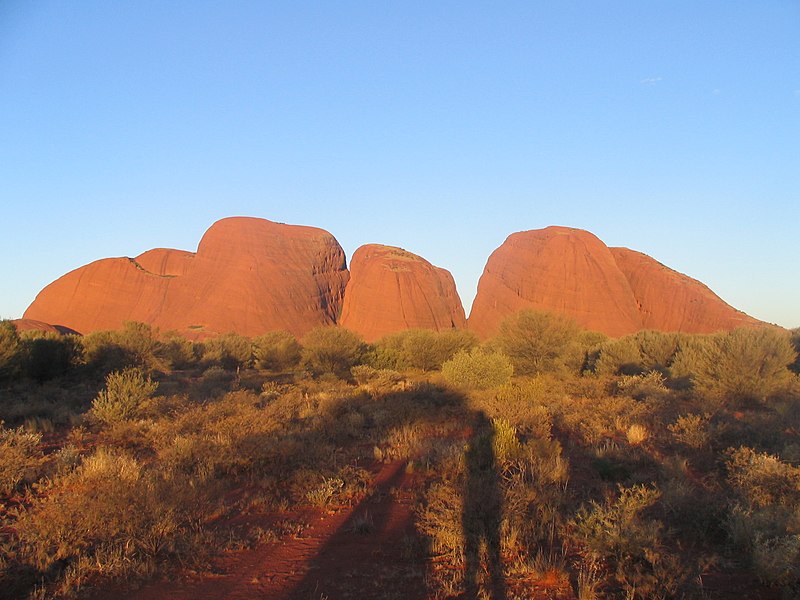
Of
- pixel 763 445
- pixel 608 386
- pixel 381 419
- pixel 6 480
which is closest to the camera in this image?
pixel 6 480

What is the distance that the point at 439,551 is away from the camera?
14.7ft

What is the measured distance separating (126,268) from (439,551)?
50805 mm

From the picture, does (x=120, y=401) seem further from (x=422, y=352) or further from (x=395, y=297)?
(x=395, y=297)

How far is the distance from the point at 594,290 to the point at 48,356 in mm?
34631

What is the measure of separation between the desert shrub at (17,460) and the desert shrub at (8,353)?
8653 millimetres

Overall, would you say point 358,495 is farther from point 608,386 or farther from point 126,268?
point 126,268

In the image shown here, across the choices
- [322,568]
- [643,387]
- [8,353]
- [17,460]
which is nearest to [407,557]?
[322,568]

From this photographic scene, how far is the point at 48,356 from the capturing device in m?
16.7

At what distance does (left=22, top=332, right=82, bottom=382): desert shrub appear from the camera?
16234 mm

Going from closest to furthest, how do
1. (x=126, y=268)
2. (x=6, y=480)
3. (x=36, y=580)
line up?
(x=36, y=580) < (x=6, y=480) < (x=126, y=268)

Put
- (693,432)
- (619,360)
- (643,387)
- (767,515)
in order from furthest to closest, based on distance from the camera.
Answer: (619,360)
(643,387)
(693,432)
(767,515)

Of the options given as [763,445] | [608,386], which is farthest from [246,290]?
[763,445]

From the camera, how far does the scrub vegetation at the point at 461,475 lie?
3.99 meters

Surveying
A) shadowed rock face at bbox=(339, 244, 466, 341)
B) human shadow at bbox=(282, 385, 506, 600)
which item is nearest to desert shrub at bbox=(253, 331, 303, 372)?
shadowed rock face at bbox=(339, 244, 466, 341)
